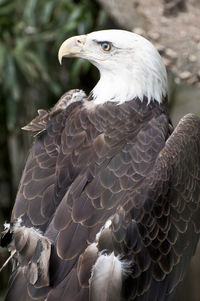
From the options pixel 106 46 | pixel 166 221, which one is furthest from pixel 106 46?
pixel 166 221

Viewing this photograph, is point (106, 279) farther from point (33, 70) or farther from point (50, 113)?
point (33, 70)

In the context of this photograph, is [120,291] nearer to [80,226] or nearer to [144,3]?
[80,226]

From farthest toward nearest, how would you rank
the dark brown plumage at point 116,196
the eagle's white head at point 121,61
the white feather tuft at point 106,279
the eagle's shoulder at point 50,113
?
1. the eagle's shoulder at point 50,113
2. the eagle's white head at point 121,61
3. the dark brown plumage at point 116,196
4. the white feather tuft at point 106,279

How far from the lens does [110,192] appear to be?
329cm

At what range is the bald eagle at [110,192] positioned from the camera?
3115 millimetres

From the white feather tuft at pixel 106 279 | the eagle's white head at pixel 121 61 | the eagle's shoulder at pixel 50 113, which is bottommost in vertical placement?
the white feather tuft at pixel 106 279

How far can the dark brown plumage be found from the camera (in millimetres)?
3139

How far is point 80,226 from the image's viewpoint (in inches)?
127

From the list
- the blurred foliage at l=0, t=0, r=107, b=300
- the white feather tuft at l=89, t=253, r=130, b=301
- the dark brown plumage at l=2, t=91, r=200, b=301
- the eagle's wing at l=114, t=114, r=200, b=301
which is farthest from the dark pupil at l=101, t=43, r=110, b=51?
the blurred foliage at l=0, t=0, r=107, b=300

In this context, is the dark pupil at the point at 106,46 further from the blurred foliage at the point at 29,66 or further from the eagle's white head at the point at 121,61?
the blurred foliage at the point at 29,66

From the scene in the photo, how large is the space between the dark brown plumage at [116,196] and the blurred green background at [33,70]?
5.53 ft

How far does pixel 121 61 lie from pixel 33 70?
1.96 metres

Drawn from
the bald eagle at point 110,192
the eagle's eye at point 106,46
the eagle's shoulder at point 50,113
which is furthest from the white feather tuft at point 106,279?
the eagle's eye at point 106,46

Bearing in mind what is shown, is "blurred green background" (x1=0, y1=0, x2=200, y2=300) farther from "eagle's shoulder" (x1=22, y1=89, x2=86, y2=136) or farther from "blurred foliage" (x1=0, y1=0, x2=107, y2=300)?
"eagle's shoulder" (x1=22, y1=89, x2=86, y2=136)
